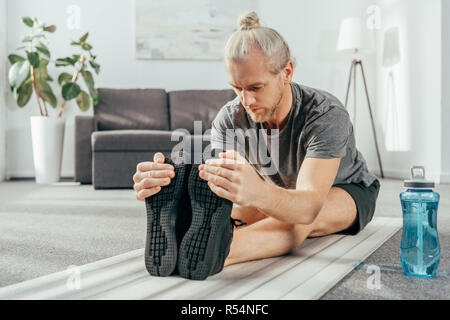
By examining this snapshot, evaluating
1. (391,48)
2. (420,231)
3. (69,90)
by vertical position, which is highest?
(391,48)

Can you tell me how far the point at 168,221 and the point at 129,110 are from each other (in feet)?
10.5

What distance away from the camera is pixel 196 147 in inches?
137

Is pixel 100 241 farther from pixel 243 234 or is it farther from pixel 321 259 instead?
pixel 321 259

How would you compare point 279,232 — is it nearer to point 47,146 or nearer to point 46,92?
point 47,146

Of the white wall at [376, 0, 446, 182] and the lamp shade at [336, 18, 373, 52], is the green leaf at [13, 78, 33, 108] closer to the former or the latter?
the lamp shade at [336, 18, 373, 52]

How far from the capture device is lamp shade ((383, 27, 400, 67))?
434 centimetres

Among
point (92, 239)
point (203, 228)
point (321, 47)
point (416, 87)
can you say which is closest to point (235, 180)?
point (203, 228)

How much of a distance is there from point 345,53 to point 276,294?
13.9ft

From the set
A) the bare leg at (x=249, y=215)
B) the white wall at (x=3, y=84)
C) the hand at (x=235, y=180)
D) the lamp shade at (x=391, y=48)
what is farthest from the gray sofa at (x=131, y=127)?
the hand at (x=235, y=180)

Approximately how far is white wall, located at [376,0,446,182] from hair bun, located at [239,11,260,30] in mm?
2968

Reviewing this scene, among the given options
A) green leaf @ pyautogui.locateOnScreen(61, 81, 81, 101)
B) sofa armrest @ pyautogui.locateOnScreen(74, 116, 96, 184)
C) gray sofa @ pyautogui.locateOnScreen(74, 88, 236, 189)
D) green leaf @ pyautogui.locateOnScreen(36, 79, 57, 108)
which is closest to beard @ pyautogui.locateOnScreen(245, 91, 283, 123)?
gray sofa @ pyautogui.locateOnScreen(74, 88, 236, 189)

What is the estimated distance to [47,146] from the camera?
3.93 metres

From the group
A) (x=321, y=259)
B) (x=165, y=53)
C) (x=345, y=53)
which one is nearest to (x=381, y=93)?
(x=345, y=53)

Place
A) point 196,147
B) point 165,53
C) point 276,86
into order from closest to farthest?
point 276,86 < point 196,147 < point 165,53
